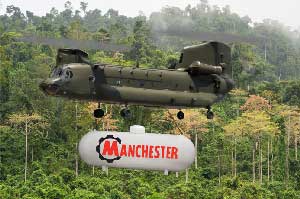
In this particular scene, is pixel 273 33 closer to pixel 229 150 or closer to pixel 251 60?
pixel 251 60

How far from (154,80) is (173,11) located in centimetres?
13195

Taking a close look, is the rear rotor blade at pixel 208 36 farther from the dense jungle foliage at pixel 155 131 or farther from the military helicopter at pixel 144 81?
the dense jungle foliage at pixel 155 131

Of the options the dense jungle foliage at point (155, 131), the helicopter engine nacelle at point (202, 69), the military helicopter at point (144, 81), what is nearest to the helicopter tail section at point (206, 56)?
the military helicopter at point (144, 81)

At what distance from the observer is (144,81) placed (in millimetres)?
19016

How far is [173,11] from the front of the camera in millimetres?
149375

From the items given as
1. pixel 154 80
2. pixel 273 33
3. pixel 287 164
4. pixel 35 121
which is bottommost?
pixel 287 164

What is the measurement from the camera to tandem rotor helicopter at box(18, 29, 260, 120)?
1817 cm

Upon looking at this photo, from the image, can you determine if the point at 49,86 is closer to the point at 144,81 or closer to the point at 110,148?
the point at 110,148

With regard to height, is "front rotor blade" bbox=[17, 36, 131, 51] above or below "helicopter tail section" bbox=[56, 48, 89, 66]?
above

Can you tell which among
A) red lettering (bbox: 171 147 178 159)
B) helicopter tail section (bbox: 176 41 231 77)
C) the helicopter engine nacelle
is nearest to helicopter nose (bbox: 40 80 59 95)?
red lettering (bbox: 171 147 178 159)

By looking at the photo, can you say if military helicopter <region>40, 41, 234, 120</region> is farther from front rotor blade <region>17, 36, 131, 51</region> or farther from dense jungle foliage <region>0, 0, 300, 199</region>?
dense jungle foliage <region>0, 0, 300, 199</region>

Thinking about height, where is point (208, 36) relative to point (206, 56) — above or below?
above

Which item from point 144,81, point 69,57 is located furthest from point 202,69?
point 69,57

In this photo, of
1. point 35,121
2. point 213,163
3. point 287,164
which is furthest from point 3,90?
point 287,164
